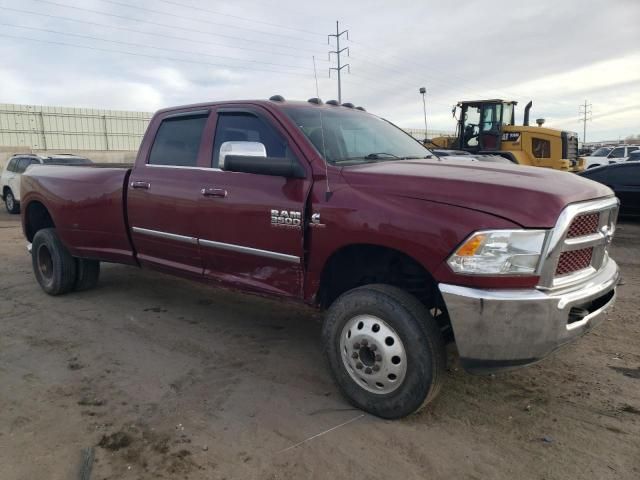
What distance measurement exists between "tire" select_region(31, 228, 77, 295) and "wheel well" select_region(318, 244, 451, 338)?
11.6ft

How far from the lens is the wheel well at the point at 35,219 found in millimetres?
6148

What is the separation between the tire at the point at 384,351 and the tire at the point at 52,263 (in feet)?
12.4

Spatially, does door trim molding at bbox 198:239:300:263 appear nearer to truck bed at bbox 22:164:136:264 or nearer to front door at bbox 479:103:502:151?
truck bed at bbox 22:164:136:264

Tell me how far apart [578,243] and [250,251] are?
85.0 inches

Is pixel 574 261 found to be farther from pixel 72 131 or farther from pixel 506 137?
pixel 72 131

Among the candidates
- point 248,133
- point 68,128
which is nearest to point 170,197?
point 248,133

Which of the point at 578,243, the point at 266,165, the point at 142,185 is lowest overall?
the point at 578,243

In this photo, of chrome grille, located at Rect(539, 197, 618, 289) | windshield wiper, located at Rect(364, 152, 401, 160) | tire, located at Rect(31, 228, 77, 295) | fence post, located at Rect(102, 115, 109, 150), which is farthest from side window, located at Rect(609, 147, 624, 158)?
tire, located at Rect(31, 228, 77, 295)

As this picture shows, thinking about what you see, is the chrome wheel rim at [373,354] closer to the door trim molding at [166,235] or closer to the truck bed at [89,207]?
the door trim molding at [166,235]

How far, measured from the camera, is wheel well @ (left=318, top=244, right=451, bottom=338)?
10.6 ft

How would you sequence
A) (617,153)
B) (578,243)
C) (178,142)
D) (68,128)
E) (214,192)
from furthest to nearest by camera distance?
1. (617,153)
2. (68,128)
3. (178,142)
4. (214,192)
5. (578,243)

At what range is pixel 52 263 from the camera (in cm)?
586

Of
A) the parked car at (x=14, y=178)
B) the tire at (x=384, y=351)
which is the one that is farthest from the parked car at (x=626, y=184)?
the parked car at (x=14, y=178)

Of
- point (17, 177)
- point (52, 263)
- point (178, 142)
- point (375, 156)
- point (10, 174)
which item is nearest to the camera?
point (375, 156)
